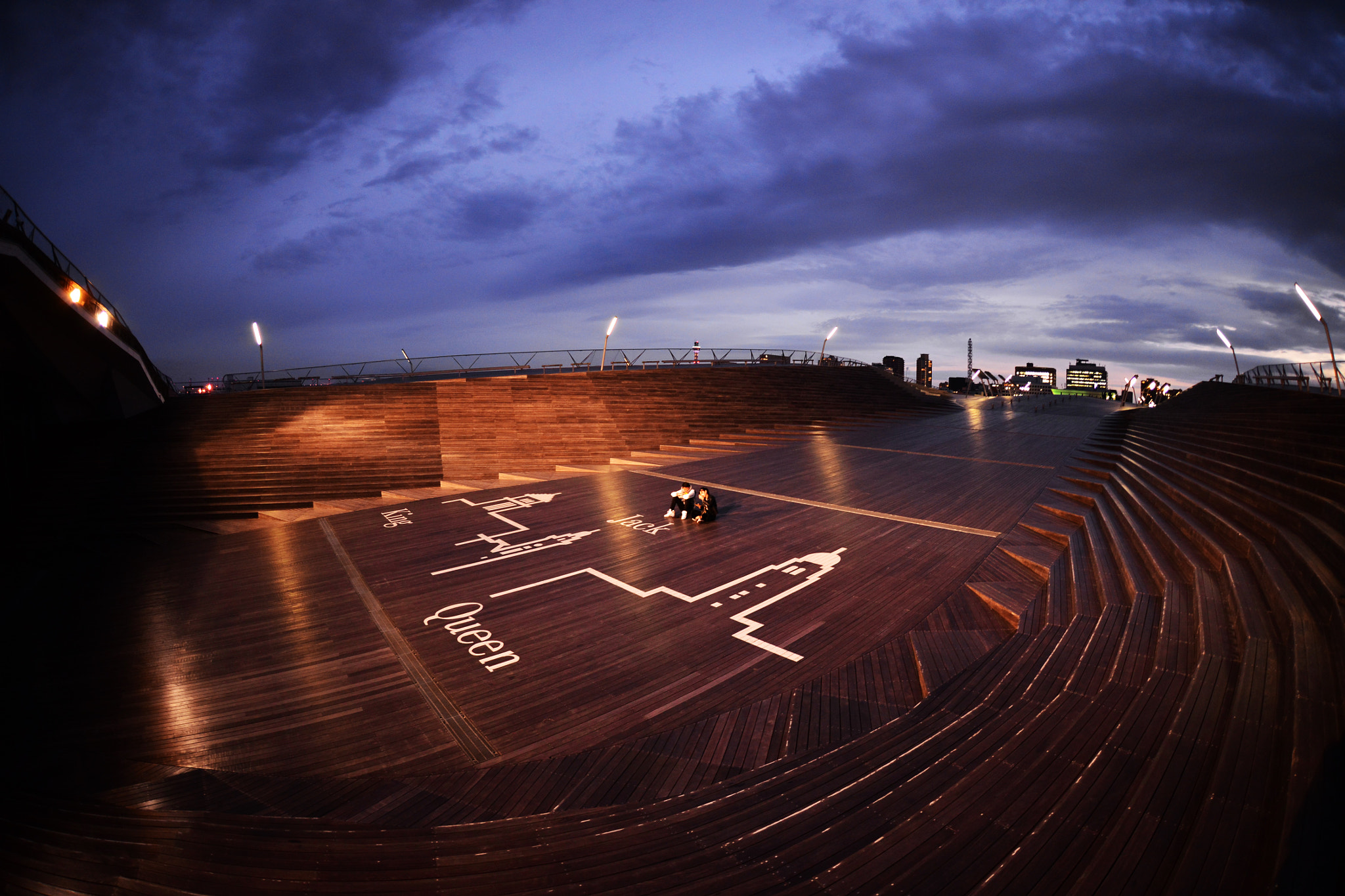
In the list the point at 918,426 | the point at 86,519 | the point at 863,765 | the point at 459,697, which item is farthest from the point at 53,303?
the point at 918,426

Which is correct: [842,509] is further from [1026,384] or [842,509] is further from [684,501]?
[1026,384]

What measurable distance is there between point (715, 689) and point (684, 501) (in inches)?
232

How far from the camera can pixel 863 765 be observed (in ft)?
12.3

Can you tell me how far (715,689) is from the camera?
17.6ft

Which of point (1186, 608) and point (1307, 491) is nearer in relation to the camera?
point (1186, 608)

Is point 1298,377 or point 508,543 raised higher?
point 1298,377

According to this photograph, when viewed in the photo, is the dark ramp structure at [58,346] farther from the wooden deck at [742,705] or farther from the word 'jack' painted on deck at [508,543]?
the word 'jack' painted on deck at [508,543]

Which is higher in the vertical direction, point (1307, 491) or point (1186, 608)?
point (1307, 491)

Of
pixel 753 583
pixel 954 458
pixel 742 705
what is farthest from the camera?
pixel 954 458

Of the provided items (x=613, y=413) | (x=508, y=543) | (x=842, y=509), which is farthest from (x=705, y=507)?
(x=613, y=413)

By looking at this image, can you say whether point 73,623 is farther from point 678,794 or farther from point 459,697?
point 678,794

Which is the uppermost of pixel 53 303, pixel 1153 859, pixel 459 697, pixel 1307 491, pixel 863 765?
pixel 53 303

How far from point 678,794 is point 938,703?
2.24 meters

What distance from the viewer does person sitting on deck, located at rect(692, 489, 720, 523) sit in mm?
10859
